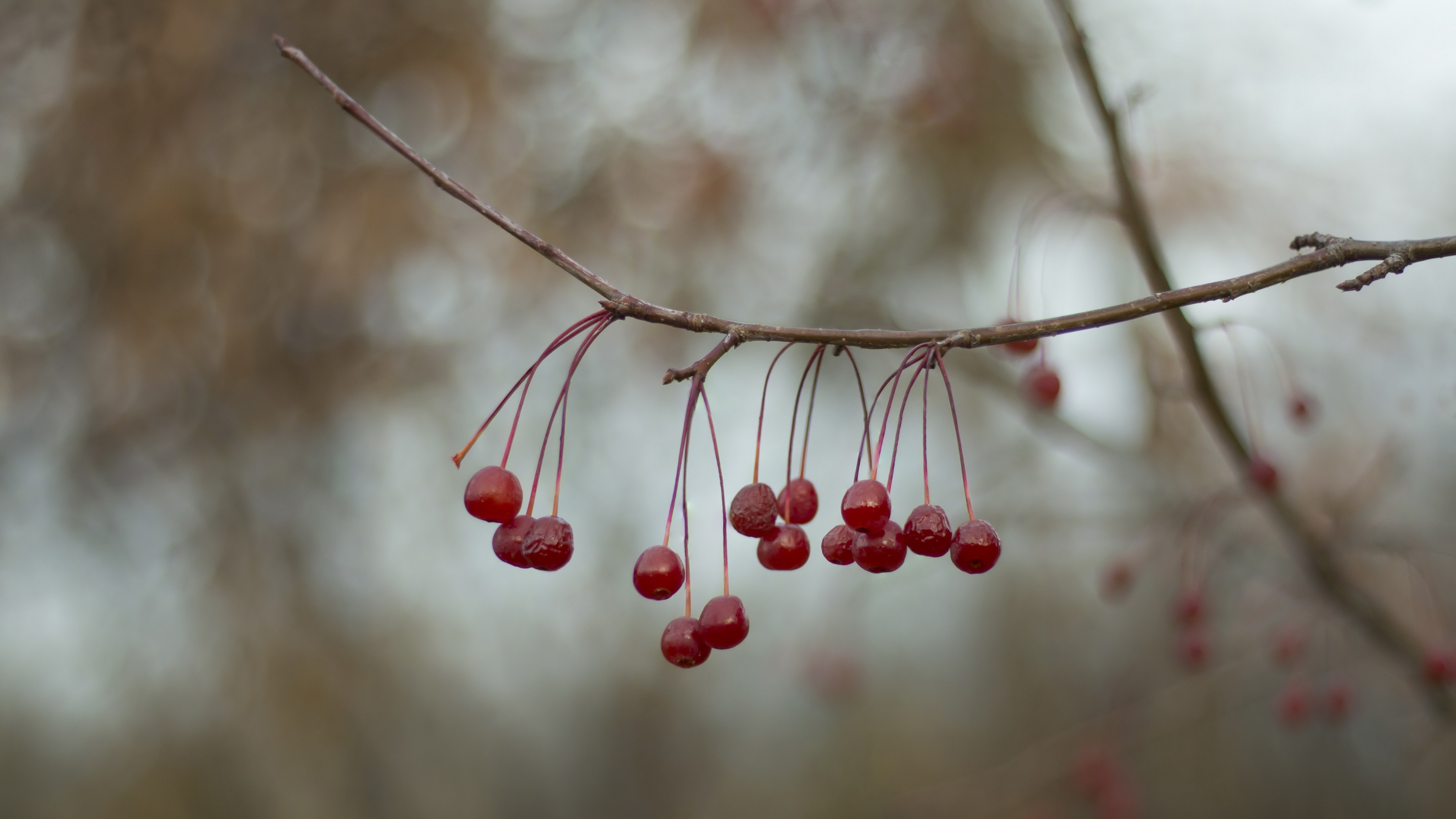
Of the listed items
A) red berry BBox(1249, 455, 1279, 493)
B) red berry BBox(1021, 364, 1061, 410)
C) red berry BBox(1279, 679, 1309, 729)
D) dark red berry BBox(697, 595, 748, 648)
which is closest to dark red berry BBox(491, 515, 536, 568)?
dark red berry BBox(697, 595, 748, 648)

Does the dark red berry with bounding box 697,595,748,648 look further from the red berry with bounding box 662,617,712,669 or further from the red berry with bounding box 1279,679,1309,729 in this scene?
the red berry with bounding box 1279,679,1309,729

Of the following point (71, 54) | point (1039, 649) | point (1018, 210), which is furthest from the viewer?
point (1039, 649)

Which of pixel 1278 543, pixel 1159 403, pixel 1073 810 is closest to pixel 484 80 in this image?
pixel 1159 403

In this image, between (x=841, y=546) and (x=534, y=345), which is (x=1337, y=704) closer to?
(x=841, y=546)

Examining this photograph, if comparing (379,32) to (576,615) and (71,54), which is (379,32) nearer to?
(71,54)

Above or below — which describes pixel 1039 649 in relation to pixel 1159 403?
below

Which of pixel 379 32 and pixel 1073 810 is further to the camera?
pixel 1073 810

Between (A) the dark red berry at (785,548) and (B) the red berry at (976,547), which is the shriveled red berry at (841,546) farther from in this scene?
(B) the red berry at (976,547)

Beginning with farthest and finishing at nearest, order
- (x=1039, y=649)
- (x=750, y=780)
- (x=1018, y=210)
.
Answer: (x=750, y=780) → (x=1039, y=649) → (x=1018, y=210)
